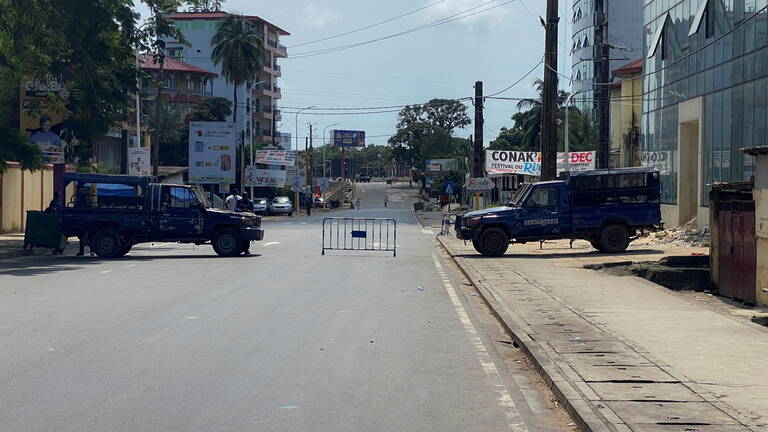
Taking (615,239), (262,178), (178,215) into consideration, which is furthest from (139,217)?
(262,178)

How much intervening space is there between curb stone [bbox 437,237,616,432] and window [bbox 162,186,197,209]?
13782mm

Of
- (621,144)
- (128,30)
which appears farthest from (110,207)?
(621,144)

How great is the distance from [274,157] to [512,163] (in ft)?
131

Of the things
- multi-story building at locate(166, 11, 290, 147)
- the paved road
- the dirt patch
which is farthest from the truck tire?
multi-story building at locate(166, 11, 290, 147)

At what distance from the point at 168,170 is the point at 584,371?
71603 millimetres

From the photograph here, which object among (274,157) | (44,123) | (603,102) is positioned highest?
(274,157)

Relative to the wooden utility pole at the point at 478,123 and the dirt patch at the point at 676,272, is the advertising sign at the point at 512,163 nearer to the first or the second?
the wooden utility pole at the point at 478,123

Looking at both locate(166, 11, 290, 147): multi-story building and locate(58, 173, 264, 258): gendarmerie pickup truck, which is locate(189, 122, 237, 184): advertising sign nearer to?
locate(166, 11, 290, 147): multi-story building

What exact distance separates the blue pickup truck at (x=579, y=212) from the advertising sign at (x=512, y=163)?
24040mm

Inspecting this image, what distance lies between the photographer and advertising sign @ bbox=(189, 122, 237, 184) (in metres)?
72.2

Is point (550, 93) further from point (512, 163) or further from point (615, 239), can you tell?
point (512, 163)

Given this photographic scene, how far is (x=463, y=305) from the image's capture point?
16.4 m

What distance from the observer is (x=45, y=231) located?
90.1 feet

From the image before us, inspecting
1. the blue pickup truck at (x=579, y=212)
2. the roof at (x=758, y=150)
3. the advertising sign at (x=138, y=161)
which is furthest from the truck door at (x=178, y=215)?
the advertising sign at (x=138, y=161)
